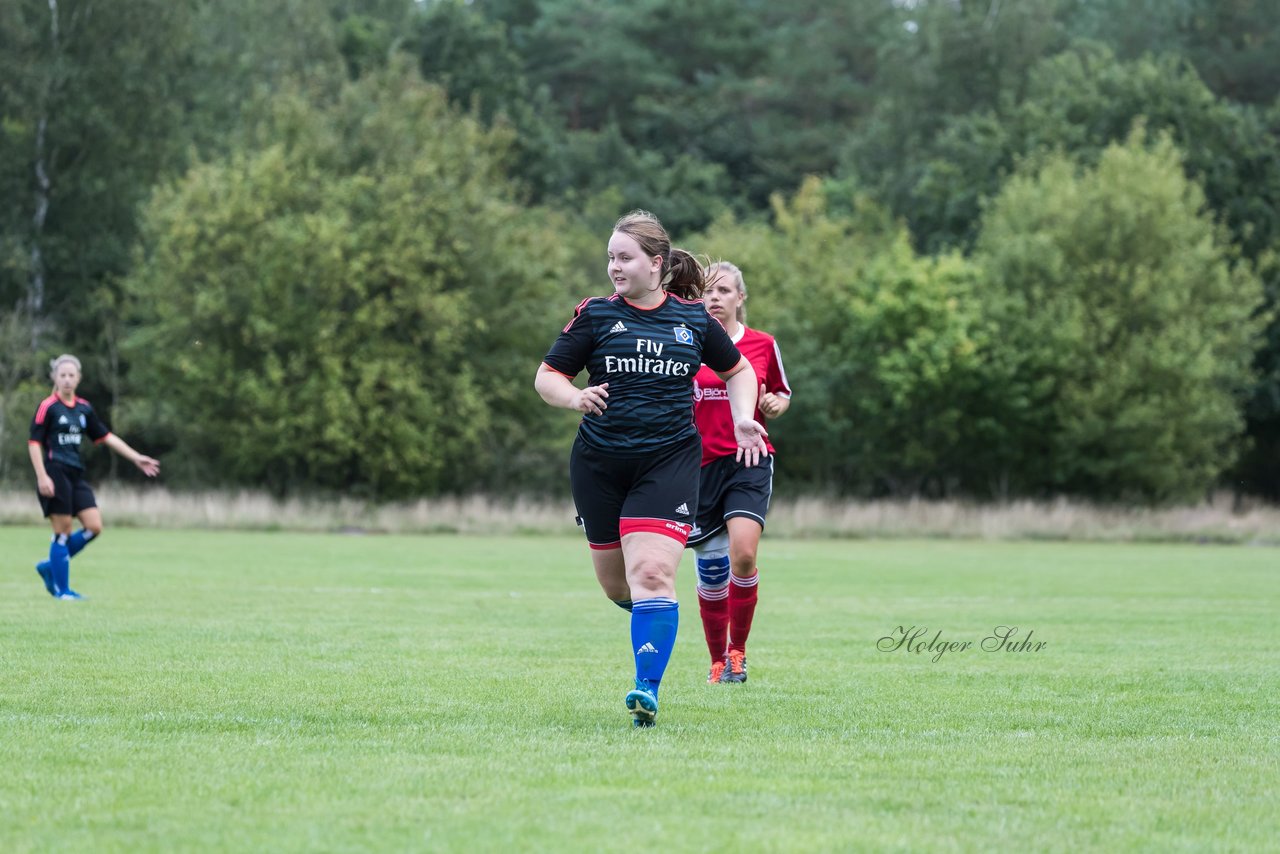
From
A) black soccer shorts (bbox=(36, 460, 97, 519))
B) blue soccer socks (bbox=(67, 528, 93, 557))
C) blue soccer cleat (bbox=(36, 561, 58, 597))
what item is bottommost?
blue soccer cleat (bbox=(36, 561, 58, 597))

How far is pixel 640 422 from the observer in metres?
7.02

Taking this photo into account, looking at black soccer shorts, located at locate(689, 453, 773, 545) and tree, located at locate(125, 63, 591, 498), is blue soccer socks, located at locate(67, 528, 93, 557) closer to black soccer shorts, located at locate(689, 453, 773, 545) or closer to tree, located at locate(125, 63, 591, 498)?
black soccer shorts, located at locate(689, 453, 773, 545)

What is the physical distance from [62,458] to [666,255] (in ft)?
28.7

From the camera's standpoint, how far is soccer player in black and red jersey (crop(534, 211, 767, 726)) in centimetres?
688

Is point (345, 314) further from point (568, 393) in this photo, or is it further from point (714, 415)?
point (568, 393)

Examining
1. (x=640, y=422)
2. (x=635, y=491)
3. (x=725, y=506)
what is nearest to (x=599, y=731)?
(x=635, y=491)

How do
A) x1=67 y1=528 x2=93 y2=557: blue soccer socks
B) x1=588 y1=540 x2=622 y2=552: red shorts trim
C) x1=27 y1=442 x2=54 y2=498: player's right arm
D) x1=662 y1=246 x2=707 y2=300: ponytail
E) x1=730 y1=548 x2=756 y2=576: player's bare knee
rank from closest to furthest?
x1=588 y1=540 x2=622 y2=552: red shorts trim, x1=662 y1=246 x2=707 y2=300: ponytail, x1=730 y1=548 x2=756 y2=576: player's bare knee, x1=27 y1=442 x2=54 y2=498: player's right arm, x1=67 y1=528 x2=93 y2=557: blue soccer socks

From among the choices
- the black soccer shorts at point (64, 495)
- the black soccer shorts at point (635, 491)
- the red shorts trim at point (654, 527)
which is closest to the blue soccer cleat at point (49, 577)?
the black soccer shorts at point (64, 495)

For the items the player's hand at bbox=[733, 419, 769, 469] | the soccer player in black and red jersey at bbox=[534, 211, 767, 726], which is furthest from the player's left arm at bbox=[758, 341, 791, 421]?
the soccer player in black and red jersey at bbox=[534, 211, 767, 726]

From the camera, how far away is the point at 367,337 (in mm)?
41875

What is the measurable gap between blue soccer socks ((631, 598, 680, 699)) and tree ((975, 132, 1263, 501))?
3734cm

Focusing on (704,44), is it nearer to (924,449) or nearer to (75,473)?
(924,449)

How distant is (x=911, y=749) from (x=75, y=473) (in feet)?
33.2

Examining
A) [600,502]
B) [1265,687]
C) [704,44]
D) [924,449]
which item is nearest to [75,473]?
[600,502]
